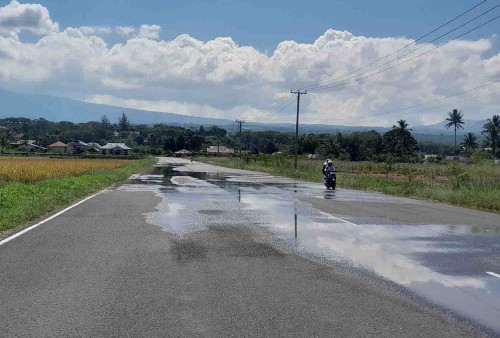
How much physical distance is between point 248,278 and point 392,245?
13.8 ft

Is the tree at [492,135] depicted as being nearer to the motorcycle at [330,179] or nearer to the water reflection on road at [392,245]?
the motorcycle at [330,179]

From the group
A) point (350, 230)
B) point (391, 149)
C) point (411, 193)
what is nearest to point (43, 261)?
point (350, 230)

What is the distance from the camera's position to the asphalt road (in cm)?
530

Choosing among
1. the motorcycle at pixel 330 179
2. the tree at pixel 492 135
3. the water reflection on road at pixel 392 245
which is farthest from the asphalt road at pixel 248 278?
the tree at pixel 492 135

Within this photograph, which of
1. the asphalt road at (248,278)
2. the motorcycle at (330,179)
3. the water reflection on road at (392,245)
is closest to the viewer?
the asphalt road at (248,278)

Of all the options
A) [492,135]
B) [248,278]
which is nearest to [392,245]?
[248,278]

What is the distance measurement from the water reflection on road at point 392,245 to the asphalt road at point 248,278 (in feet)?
0.08

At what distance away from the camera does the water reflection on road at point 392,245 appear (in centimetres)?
679

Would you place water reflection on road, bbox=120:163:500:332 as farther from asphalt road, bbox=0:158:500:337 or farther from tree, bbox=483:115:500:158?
tree, bbox=483:115:500:158

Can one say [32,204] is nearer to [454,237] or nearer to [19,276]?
[19,276]

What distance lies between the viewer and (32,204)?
15.6m

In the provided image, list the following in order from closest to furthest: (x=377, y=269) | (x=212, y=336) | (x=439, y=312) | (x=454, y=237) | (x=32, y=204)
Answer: (x=212, y=336)
(x=439, y=312)
(x=377, y=269)
(x=454, y=237)
(x=32, y=204)

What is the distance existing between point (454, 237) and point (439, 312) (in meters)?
6.31

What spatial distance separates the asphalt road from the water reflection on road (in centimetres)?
3
